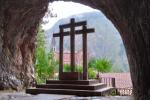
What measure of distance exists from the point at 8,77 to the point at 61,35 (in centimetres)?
261

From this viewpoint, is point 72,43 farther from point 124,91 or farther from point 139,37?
point 139,37

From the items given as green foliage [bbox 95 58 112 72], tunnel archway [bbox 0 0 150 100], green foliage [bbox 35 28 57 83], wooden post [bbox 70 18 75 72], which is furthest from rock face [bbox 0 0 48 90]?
green foliage [bbox 95 58 112 72]

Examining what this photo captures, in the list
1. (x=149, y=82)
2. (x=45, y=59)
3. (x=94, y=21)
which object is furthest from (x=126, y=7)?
(x=94, y=21)

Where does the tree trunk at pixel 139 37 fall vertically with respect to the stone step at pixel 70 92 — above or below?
above

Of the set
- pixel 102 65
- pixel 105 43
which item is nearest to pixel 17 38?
pixel 102 65

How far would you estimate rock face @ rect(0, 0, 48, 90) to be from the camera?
980cm

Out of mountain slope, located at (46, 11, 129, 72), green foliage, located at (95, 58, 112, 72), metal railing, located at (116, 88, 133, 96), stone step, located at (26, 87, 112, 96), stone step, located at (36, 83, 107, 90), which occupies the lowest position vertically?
metal railing, located at (116, 88, 133, 96)

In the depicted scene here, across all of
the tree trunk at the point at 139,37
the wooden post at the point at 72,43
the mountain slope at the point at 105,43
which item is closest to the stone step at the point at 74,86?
the wooden post at the point at 72,43

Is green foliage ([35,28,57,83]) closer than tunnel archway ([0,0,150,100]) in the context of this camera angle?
No

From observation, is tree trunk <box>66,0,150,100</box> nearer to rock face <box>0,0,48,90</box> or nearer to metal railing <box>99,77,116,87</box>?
rock face <box>0,0,48,90</box>

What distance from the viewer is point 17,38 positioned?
1109 centimetres

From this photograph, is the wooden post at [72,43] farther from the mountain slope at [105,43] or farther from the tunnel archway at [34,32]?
the mountain slope at [105,43]

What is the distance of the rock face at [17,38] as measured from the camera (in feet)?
32.2

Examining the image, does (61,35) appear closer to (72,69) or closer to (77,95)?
(72,69)
